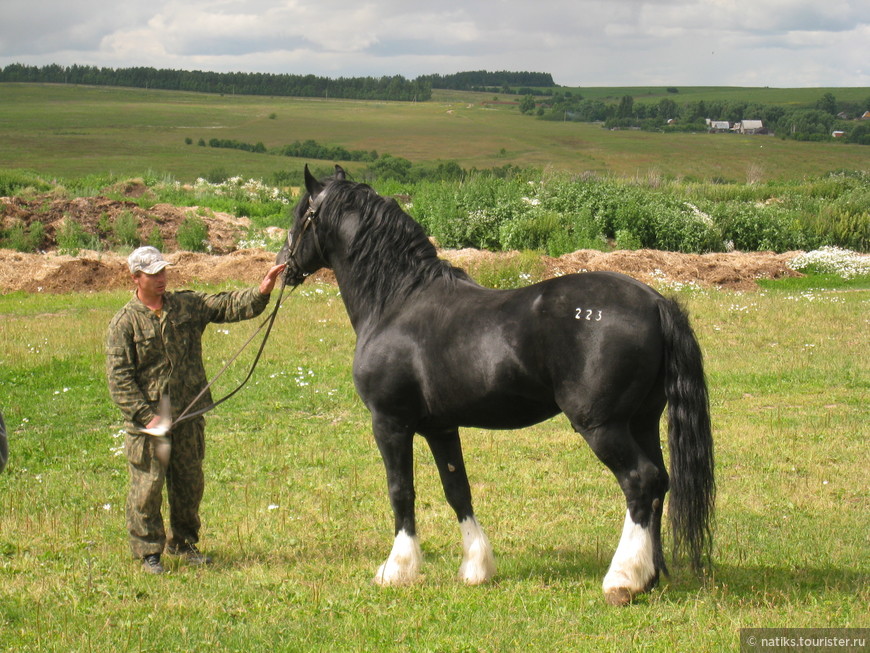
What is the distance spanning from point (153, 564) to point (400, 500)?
1.64m

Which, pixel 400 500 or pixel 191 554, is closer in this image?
pixel 400 500

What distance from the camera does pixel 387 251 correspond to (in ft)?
17.7

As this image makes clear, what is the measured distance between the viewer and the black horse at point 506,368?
15.1 ft

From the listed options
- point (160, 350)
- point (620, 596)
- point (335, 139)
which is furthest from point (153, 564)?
point (335, 139)

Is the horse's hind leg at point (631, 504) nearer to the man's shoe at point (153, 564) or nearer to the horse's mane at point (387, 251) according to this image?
the horse's mane at point (387, 251)

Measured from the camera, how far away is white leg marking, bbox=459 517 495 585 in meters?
5.29

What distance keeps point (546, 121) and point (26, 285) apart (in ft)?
330

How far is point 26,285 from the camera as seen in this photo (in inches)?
712

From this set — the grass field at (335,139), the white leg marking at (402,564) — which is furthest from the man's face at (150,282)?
the grass field at (335,139)

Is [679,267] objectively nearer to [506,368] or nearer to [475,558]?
[475,558]

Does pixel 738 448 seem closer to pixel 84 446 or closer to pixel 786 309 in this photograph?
pixel 84 446

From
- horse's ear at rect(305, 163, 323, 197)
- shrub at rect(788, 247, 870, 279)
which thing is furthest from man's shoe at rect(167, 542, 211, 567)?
shrub at rect(788, 247, 870, 279)

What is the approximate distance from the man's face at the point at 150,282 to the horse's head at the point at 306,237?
77cm

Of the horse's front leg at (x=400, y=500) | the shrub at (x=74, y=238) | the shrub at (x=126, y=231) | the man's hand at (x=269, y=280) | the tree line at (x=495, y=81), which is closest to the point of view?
the horse's front leg at (x=400, y=500)
